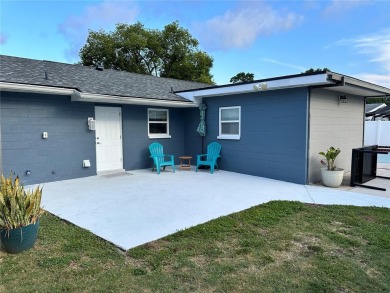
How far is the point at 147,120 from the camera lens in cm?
923

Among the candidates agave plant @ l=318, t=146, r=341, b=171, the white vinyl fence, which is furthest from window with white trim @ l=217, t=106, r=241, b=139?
the white vinyl fence

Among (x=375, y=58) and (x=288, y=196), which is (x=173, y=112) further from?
(x=375, y=58)

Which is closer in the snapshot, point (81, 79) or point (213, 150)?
point (81, 79)

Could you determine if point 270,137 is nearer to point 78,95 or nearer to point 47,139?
point 78,95

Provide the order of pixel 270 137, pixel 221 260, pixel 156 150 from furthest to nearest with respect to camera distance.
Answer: pixel 156 150, pixel 270 137, pixel 221 260

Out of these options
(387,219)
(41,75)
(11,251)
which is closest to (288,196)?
(387,219)

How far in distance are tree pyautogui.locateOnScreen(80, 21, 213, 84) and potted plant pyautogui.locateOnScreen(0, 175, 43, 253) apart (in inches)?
923

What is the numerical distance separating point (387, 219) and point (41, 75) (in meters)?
8.07

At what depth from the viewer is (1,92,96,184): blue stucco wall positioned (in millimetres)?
6344

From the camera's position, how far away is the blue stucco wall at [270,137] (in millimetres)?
6805

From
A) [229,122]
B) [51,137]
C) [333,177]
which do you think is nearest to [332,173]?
[333,177]

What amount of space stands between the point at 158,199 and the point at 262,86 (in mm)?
4040

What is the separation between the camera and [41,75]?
7039 millimetres

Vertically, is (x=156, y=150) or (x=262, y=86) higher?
(x=262, y=86)
